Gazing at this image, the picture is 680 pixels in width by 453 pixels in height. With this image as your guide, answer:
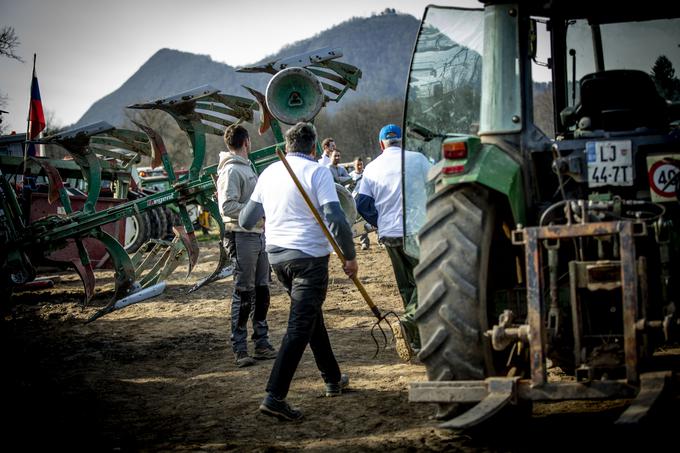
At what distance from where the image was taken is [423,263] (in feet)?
12.5

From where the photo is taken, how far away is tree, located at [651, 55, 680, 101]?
16.5 ft

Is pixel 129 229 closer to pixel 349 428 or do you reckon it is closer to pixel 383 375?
A: pixel 383 375

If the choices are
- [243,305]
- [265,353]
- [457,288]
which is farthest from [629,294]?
[265,353]

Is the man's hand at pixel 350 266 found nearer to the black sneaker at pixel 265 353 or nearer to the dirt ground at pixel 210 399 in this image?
the dirt ground at pixel 210 399

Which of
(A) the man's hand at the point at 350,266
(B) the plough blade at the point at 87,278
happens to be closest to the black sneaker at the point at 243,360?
(A) the man's hand at the point at 350,266

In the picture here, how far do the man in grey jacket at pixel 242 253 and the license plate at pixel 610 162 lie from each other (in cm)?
315

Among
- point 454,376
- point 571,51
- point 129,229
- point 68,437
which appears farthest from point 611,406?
point 129,229

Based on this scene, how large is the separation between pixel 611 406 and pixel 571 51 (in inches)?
101

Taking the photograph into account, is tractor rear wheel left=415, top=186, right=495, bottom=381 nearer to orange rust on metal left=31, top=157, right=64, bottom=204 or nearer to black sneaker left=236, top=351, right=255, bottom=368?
black sneaker left=236, top=351, right=255, bottom=368

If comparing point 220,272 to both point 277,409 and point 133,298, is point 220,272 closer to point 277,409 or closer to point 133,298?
point 133,298

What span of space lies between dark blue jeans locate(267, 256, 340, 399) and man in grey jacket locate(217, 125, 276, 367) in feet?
4.78

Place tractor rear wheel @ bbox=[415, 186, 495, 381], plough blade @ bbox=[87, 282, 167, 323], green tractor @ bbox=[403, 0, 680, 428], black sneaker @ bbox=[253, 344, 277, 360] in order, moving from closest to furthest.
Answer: green tractor @ bbox=[403, 0, 680, 428] → tractor rear wheel @ bbox=[415, 186, 495, 381] → black sneaker @ bbox=[253, 344, 277, 360] → plough blade @ bbox=[87, 282, 167, 323]

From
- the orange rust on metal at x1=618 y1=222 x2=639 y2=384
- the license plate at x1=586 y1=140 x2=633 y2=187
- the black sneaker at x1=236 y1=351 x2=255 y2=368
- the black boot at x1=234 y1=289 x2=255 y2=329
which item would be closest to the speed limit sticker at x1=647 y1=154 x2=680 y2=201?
the license plate at x1=586 y1=140 x2=633 y2=187

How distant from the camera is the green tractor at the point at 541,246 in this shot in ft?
11.5
